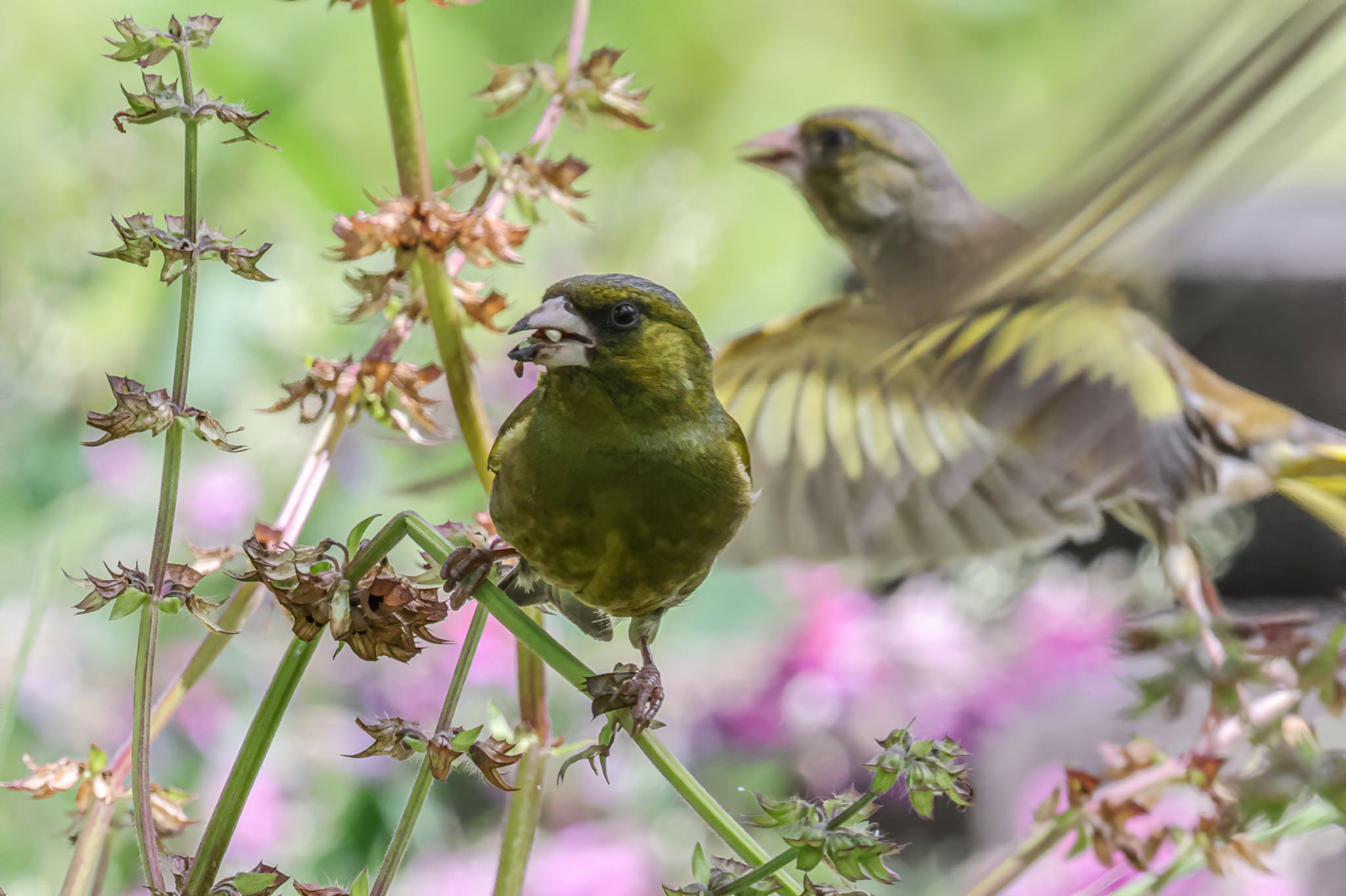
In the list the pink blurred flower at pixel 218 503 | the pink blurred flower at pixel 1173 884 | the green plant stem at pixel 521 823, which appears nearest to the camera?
the green plant stem at pixel 521 823

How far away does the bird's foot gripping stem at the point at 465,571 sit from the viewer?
381mm

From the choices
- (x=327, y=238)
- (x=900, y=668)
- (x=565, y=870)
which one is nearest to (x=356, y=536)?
(x=565, y=870)

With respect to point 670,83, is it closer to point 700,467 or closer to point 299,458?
point 299,458

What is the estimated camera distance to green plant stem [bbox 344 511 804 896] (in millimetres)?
366

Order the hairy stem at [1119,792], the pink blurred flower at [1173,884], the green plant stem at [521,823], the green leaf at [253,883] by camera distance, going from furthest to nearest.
A: the pink blurred flower at [1173,884] → the hairy stem at [1119,792] → the green plant stem at [521,823] → the green leaf at [253,883]

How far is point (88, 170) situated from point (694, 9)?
1337mm

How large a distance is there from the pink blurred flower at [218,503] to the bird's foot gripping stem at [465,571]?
2.41 feet

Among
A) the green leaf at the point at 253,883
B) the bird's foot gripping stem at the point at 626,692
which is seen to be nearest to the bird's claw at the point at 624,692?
the bird's foot gripping stem at the point at 626,692

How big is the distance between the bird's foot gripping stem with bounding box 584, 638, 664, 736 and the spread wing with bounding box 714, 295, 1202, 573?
17.6 inches

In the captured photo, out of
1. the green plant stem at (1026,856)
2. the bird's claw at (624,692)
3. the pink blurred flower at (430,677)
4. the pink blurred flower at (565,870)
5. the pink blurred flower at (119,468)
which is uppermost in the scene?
the pink blurred flower at (119,468)

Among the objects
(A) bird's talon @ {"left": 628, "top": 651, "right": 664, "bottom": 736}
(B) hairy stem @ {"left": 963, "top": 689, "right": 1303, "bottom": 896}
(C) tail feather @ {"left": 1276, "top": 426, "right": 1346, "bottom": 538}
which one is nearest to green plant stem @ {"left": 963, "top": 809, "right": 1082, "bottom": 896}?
(B) hairy stem @ {"left": 963, "top": 689, "right": 1303, "bottom": 896}

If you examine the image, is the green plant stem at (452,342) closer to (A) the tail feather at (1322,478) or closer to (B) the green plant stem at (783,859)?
(B) the green plant stem at (783,859)

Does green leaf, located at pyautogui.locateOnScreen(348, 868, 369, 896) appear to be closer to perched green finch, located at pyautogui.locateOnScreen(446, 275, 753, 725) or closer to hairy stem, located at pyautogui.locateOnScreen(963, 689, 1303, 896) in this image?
perched green finch, located at pyautogui.locateOnScreen(446, 275, 753, 725)

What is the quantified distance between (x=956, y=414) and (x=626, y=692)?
718mm
